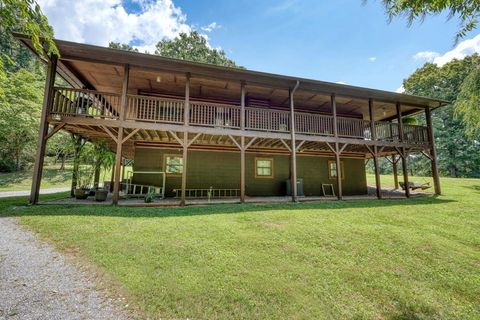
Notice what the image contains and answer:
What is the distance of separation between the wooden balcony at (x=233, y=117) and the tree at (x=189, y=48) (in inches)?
821

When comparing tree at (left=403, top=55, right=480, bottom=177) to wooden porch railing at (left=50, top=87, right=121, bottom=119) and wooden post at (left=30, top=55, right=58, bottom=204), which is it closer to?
wooden porch railing at (left=50, top=87, right=121, bottom=119)

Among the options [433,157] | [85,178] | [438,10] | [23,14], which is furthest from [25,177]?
[433,157]

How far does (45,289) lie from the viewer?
3119 mm

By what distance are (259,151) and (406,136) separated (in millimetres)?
8726

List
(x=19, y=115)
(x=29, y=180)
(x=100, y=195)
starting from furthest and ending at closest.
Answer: (x=29, y=180), (x=19, y=115), (x=100, y=195)

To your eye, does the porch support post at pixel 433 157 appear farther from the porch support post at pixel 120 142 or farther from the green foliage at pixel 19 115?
the green foliage at pixel 19 115

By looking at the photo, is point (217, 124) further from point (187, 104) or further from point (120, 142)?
point (120, 142)

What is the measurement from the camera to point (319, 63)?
11883 millimetres

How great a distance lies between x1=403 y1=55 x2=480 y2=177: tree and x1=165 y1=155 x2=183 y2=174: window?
32643mm

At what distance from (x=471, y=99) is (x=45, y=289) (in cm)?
1544

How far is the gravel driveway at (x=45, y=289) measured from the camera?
269 cm

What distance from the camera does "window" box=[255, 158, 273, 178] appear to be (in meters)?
12.8

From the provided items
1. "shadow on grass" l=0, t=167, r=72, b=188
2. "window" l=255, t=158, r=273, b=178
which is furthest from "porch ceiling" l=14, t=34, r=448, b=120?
"shadow on grass" l=0, t=167, r=72, b=188

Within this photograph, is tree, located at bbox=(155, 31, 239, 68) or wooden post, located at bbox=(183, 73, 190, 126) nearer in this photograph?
wooden post, located at bbox=(183, 73, 190, 126)
